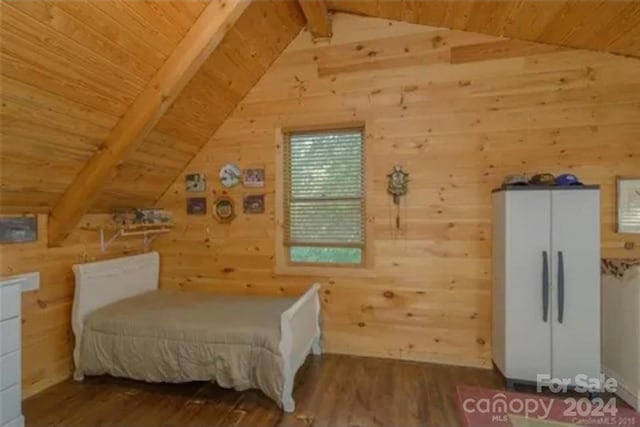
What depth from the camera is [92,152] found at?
2609mm

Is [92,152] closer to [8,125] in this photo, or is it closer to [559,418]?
[8,125]

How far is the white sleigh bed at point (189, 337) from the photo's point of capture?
7.84ft

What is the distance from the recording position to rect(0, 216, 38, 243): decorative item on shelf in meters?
2.46

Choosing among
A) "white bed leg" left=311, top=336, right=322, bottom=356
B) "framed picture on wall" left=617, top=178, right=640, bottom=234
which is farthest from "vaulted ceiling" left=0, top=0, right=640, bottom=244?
"white bed leg" left=311, top=336, right=322, bottom=356

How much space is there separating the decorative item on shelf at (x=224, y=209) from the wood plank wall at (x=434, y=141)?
0.10m

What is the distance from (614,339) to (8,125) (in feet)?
14.1

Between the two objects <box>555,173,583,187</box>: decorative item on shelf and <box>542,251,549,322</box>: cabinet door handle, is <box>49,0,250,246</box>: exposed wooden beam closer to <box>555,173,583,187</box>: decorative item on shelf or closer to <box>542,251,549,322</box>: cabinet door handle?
<box>555,173,583,187</box>: decorative item on shelf

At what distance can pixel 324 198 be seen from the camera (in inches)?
139

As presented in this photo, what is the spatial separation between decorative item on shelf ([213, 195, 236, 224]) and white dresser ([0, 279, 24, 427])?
1729mm

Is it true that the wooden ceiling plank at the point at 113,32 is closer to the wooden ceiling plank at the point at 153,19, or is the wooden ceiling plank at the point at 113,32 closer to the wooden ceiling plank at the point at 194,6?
the wooden ceiling plank at the point at 153,19

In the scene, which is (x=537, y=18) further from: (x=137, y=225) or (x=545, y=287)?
(x=137, y=225)

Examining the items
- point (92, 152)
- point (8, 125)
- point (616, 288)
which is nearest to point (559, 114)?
point (616, 288)

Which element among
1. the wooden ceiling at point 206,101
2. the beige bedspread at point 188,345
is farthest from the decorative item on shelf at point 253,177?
the beige bedspread at point 188,345

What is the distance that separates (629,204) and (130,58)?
3.82m
